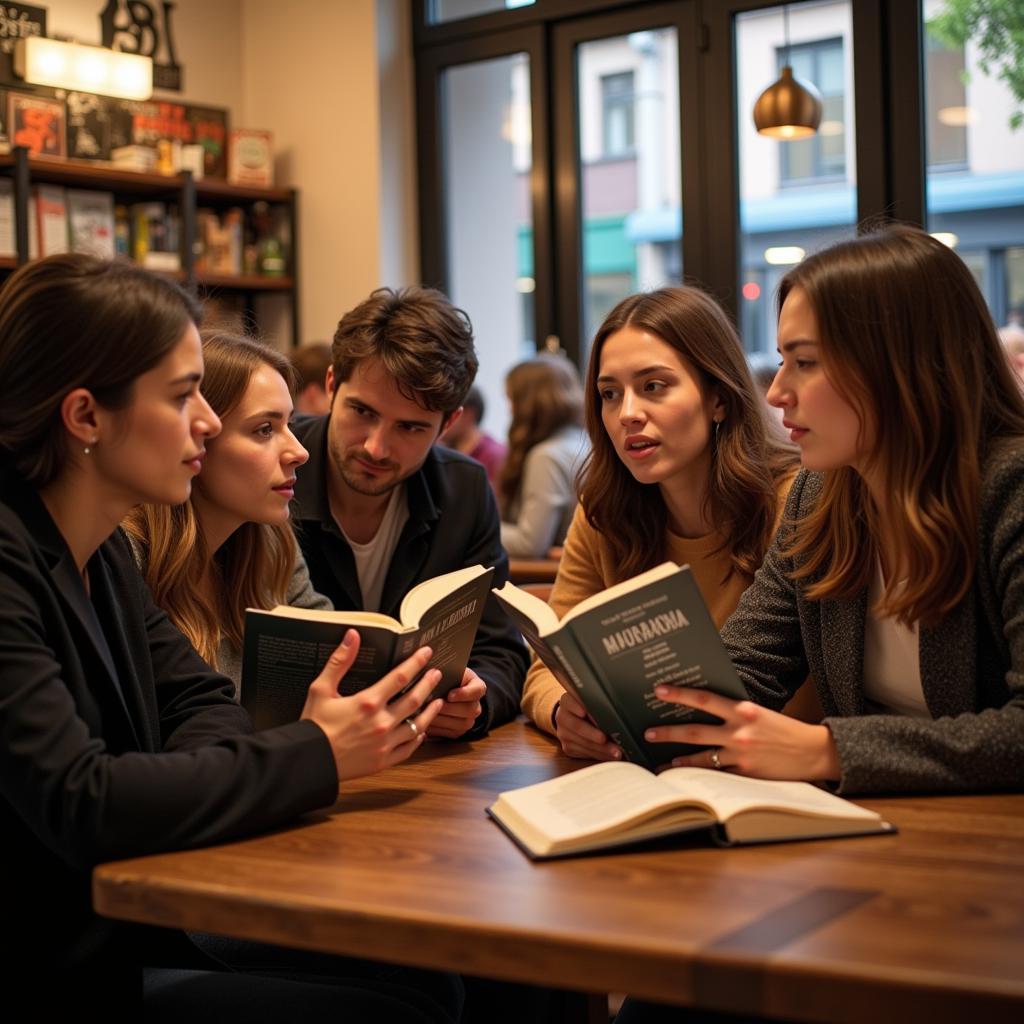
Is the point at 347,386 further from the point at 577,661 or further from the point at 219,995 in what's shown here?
the point at 219,995

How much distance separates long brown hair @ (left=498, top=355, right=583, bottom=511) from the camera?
4703 mm

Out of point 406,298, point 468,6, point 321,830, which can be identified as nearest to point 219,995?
point 321,830

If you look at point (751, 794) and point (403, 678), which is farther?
point (403, 678)

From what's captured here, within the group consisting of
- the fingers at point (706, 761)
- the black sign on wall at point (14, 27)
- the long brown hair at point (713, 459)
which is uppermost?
the black sign on wall at point (14, 27)

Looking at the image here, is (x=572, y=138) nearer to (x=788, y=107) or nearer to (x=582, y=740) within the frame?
(x=788, y=107)

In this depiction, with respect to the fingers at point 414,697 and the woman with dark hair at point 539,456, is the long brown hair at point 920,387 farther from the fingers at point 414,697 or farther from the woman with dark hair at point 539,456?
the woman with dark hair at point 539,456

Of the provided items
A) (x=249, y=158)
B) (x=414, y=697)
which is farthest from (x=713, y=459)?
(x=249, y=158)

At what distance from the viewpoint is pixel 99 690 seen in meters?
1.49

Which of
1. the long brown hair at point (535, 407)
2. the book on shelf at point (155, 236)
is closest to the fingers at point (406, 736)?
the long brown hair at point (535, 407)

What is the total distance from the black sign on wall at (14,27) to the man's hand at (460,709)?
405 centimetres

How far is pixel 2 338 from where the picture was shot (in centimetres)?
141

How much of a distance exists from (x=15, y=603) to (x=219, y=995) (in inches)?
19.8

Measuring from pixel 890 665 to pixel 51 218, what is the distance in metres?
4.18

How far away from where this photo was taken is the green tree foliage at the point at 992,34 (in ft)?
14.3
